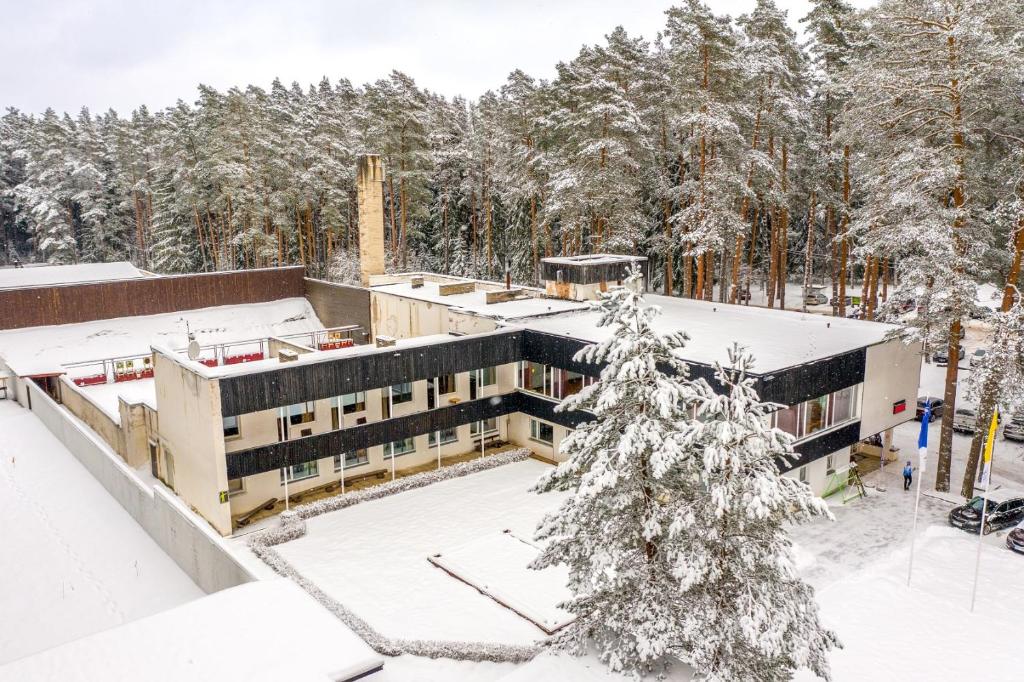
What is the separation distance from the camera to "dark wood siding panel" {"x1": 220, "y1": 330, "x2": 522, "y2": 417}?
19016 millimetres

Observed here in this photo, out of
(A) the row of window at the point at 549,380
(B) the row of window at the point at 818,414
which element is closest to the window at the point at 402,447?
(A) the row of window at the point at 549,380

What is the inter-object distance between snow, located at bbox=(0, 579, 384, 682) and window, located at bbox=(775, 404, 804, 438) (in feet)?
43.9

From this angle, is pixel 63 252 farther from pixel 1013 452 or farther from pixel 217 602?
pixel 1013 452

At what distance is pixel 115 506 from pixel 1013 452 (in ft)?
102

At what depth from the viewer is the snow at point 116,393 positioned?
81.6 feet

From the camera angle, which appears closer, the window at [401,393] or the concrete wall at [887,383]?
the concrete wall at [887,383]

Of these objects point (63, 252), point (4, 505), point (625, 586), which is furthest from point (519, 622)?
point (63, 252)

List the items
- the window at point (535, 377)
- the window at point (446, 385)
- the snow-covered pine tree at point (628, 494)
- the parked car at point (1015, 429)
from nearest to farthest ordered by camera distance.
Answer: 1. the snow-covered pine tree at point (628, 494)
2. the window at point (446, 385)
3. the window at point (535, 377)
4. the parked car at point (1015, 429)

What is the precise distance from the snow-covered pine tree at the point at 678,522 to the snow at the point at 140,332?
996 inches

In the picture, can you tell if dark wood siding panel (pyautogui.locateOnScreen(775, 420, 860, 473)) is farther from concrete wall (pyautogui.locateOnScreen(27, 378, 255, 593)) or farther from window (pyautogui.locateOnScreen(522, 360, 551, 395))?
concrete wall (pyautogui.locateOnScreen(27, 378, 255, 593))

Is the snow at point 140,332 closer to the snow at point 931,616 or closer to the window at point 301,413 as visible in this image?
the window at point 301,413

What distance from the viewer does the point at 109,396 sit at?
27.8 metres

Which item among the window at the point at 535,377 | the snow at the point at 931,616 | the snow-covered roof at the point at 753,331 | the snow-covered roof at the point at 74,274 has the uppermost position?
the snow-covered roof at the point at 74,274

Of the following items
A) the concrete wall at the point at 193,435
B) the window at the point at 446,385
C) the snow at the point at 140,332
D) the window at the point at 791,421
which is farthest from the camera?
the snow at the point at 140,332
